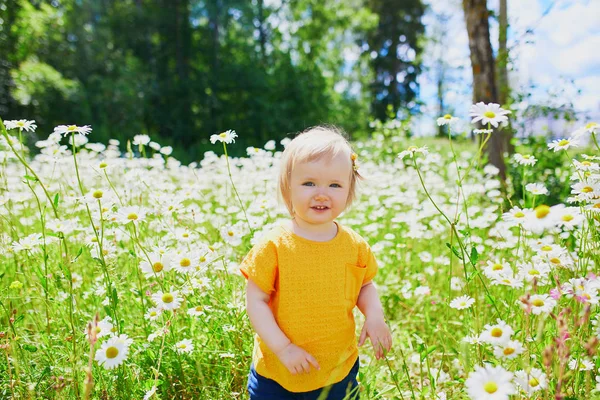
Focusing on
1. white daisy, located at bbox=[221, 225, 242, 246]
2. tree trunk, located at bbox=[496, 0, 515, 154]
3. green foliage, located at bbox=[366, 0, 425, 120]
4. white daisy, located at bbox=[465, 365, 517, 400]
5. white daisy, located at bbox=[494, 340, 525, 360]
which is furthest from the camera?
green foliage, located at bbox=[366, 0, 425, 120]

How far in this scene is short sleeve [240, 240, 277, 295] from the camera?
1.52 m

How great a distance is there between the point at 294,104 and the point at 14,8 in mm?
10410

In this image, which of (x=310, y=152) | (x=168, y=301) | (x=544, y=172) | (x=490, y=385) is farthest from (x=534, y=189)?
(x=544, y=172)

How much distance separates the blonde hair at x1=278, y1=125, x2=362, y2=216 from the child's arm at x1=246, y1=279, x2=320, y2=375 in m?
0.36

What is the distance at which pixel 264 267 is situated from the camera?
1.53 metres

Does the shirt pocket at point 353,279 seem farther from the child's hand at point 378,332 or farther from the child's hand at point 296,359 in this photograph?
the child's hand at point 296,359

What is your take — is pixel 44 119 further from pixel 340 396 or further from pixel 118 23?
pixel 340 396

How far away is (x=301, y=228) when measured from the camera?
162 cm

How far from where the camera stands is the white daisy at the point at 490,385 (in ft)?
3.31

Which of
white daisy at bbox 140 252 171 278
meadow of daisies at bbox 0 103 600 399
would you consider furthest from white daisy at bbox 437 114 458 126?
white daisy at bbox 140 252 171 278

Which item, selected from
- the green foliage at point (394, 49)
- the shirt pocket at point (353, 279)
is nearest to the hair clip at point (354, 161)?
the shirt pocket at point (353, 279)

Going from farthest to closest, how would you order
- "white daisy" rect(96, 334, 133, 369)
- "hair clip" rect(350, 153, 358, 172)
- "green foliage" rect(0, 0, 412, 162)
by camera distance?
"green foliage" rect(0, 0, 412, 162) < "hair clip" rect(350, 153, 358, 172) < "white daisy" rect(96, 334, 133, 369)

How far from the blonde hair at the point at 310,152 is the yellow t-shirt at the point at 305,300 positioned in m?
0.19

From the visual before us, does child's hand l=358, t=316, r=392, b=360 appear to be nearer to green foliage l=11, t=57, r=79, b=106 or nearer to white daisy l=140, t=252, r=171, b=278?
white daisy l=140, t=252, r=171, b=278
